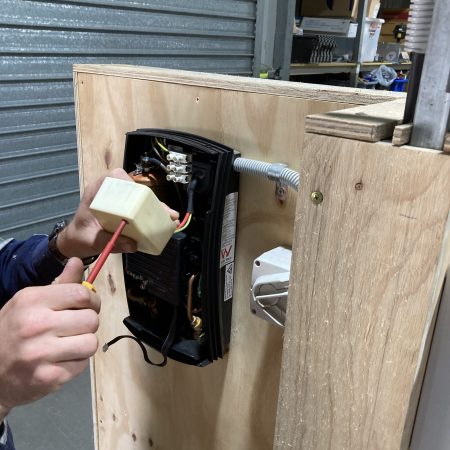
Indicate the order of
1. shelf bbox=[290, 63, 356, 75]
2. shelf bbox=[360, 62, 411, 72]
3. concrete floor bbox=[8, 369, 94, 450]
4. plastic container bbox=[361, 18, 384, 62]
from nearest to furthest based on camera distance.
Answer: concrete floor bbox=[8, 369, 94, 450]
shelf bbox=[290, 63, 356, 75]
plastic container bbox=[361, 18, 384, 62]
shelf bbox=[360, 62, 411, 72]

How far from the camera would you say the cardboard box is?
9.12 ft

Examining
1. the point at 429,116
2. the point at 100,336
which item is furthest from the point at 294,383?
the point at 100,336

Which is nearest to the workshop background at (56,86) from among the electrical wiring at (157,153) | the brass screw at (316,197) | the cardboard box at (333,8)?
the cardboard box at (333,8)

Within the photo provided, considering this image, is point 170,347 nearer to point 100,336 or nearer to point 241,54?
point 100,336

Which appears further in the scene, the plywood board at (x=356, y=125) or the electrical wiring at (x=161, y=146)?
the electrical wiring at (x=161, y=146)

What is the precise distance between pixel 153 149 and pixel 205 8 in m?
1.72

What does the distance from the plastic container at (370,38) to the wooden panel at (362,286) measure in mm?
2918

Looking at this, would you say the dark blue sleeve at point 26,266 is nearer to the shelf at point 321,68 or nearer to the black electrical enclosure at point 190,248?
the black electrical enclosure at point 190,248

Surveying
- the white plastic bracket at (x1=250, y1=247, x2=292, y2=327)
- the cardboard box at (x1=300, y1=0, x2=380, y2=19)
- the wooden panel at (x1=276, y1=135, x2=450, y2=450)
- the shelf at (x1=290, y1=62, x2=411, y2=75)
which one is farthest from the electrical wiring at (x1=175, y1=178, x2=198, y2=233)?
the cardboard box at (x1=300, y1=0, x2=380, y2=19)

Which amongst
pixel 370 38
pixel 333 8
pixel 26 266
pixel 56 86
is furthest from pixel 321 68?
pixel 26 266

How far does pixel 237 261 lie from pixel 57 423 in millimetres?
1247

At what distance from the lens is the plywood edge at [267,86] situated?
0.59 m

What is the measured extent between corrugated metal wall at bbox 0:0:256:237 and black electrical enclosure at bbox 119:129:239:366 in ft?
3.73

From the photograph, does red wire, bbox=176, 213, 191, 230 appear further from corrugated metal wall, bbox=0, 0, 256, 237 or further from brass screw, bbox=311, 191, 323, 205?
corrugated metal wall, bbox=0, 0, 256, 237
